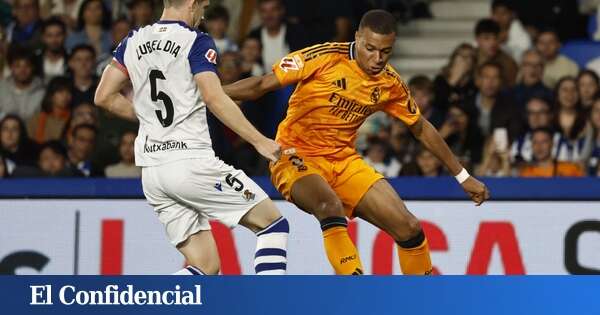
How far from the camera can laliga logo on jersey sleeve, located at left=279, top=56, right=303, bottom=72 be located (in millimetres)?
8492

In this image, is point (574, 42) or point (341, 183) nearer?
point (341, 183)

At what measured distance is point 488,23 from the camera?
1324cm

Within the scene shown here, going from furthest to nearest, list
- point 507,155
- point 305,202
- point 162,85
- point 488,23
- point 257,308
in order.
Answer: point 488,23 → point 507,155 → point 305,202 → point 162,85 → point 257,308

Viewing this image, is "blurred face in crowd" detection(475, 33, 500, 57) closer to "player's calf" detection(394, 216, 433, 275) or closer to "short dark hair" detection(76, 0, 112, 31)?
"short dark hair" detection(76, 0, 112, 31)

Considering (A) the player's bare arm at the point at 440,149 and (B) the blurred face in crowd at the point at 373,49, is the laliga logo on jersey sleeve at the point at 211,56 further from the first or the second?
(A) the player's bare arm at the point at 440,149

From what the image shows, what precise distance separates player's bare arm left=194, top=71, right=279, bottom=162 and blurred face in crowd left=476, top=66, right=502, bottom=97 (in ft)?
18.2

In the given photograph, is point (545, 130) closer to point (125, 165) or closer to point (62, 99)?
point (125, 165)

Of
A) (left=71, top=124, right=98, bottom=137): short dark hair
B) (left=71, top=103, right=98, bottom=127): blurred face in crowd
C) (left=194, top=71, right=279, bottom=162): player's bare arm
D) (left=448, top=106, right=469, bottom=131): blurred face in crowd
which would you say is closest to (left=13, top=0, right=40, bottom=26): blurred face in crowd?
(left=71, top=103, right=98, bottom=127): blurred face in crowd

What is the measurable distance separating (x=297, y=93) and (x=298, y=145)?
0.98 ft

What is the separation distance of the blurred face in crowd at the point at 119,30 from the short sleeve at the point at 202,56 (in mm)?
6520

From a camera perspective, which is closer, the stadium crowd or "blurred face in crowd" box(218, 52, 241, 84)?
the stadium crowd

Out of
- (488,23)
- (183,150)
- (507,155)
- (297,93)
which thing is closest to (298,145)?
(297,93)

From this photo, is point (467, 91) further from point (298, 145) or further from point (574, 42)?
point (298, 145)

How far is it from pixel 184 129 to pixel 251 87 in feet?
2.72
